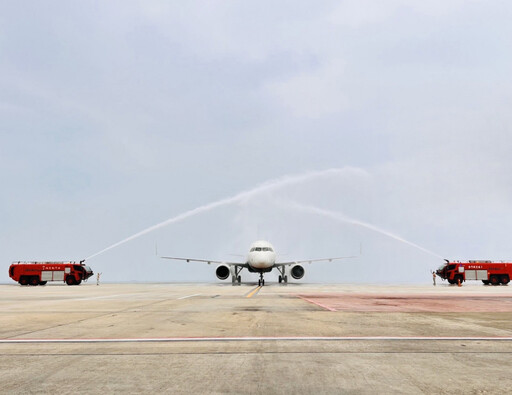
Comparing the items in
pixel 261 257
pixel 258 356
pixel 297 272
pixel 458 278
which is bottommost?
pixel 458 278

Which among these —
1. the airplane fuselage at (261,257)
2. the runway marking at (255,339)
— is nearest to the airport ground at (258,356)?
the runway marking at (255,339)

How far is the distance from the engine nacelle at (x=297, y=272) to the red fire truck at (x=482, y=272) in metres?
16.6

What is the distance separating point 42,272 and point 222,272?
65.6 feet

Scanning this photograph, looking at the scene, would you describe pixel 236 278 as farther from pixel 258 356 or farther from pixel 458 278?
pixel 258 356

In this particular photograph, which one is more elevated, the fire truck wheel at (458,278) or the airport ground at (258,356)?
the airport ground at (258,356)

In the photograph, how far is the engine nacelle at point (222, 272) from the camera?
1719 inches

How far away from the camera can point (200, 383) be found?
15.9ft

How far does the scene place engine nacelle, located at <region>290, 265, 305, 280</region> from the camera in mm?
44406

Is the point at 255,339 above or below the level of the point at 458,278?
A: above

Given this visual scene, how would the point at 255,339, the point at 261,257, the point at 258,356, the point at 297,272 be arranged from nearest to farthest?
the point at 258,356
the point at 255,339
the point at 261,257
the point at 297,272

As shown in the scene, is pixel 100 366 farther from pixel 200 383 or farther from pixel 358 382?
pixel 358 382

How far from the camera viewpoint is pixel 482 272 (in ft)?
151

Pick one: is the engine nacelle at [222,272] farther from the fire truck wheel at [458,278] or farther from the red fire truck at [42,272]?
the fire truck wheel at [458,278]

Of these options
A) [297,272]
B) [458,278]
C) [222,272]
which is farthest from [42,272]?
[458,278]
